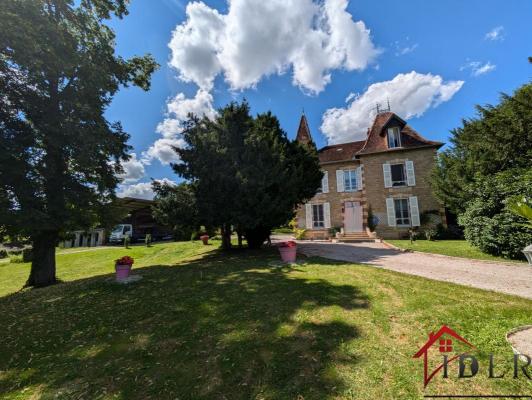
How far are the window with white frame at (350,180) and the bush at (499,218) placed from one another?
9.22m

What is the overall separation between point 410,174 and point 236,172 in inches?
523

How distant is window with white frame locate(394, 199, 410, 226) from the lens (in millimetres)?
16641

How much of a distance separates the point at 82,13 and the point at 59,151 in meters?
5.13

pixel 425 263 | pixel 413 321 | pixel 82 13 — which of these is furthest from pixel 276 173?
pixel 82 13

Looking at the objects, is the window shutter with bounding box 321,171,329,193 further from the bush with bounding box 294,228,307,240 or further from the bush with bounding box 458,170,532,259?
the bush with bounding box 458,170,532,259

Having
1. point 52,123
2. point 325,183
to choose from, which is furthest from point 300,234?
point 52,123

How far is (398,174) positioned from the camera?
677 inches

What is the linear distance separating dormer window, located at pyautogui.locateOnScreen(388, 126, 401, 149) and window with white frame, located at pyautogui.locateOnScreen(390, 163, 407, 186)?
1491mm

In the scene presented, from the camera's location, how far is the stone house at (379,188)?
16.5m

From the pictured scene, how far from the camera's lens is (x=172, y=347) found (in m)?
3.37

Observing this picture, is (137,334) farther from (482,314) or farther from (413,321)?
(482,314)

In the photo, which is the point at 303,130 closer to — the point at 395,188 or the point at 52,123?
the point at 395,188

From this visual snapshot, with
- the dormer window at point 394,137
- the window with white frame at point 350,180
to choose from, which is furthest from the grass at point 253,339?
the dormer window at point 394,137

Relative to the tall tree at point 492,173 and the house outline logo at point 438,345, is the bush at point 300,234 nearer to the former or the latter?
the tall tree at point 492,173
